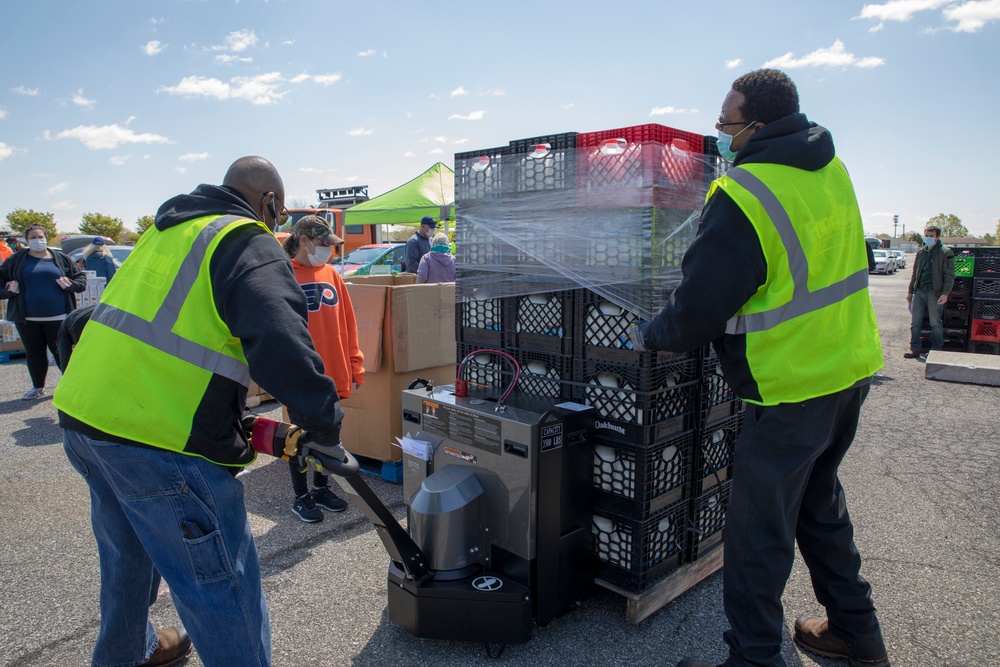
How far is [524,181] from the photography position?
9.85 ft

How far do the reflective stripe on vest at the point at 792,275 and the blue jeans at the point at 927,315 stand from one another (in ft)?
28.3

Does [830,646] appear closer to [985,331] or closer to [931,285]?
[931,285]

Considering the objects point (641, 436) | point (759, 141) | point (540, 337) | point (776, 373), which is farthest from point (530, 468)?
point (759, 141)

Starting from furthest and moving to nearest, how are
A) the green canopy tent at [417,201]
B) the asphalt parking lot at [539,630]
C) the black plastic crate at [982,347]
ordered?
the green canopy tent at [417,201], the black plastic crate at [982,347], the asphalt parking lot at [539,630]

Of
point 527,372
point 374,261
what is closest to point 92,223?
point 374,261

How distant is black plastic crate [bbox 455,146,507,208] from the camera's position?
309 cm

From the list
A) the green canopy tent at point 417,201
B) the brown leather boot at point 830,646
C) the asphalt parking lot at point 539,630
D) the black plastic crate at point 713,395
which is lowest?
the asphalt parking lot at point 539,630

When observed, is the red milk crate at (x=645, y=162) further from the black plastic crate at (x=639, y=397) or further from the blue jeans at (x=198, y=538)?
the blue jeans at (x=198, y=538)

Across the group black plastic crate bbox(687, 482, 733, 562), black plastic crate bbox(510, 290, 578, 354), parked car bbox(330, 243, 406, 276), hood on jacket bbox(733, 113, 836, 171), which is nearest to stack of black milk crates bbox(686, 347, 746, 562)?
black plastic crate bbox(687, 482, 733, 562)

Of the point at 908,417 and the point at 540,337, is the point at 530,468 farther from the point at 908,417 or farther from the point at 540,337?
the point at 908,417

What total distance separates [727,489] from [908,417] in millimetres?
4089

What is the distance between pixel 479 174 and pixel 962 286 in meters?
9.40

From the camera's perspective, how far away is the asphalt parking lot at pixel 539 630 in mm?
2664

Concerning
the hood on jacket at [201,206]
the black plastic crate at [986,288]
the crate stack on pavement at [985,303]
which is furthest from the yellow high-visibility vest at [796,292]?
the black plastic crate at [986,288]
